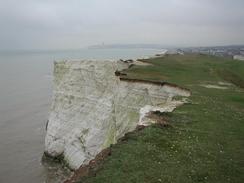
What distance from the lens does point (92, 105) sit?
29984 mm

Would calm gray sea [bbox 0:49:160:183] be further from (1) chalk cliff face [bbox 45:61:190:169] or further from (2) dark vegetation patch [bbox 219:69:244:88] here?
(2) dark vegetation patch [bbox 219:69:244:88]

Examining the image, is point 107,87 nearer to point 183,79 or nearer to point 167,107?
Answer: point 183,79

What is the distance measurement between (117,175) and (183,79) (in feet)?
63.4

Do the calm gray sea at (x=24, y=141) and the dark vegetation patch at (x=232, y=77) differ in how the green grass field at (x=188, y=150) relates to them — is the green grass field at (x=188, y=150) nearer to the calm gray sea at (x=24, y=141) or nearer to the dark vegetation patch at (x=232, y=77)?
the dark vegetation patch at (x=232, y=77)

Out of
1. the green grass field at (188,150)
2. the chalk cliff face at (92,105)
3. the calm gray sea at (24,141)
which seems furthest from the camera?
the calm gray sea at (24,141)

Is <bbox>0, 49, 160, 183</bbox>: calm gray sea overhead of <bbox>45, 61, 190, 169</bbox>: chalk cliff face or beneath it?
beneath

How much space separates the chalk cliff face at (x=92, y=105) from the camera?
25922mm

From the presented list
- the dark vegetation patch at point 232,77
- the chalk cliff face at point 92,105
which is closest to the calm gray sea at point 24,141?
the chalk cliff face at point 92,105

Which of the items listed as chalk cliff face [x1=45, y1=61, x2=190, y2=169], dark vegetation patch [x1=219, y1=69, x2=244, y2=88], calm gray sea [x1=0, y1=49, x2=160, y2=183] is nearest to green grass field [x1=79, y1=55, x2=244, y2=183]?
chalk cliff face [x1=45, y1=61, x2=190, y2=169]

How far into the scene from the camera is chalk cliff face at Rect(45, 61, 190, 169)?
25.9 metres

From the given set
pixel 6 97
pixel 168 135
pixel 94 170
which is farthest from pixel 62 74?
pixel 6 97

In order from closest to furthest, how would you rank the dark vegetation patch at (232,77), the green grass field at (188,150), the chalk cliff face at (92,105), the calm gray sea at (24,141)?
the green grass field at (188,150)
the chalk cliff face at (92,105)
the calm gray sea at (24,141)
the dark vegetation patch at (232,77)

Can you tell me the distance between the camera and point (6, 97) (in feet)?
212

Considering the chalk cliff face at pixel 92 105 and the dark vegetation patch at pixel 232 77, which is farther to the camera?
the dark vegetation patch at pixel 232 77
